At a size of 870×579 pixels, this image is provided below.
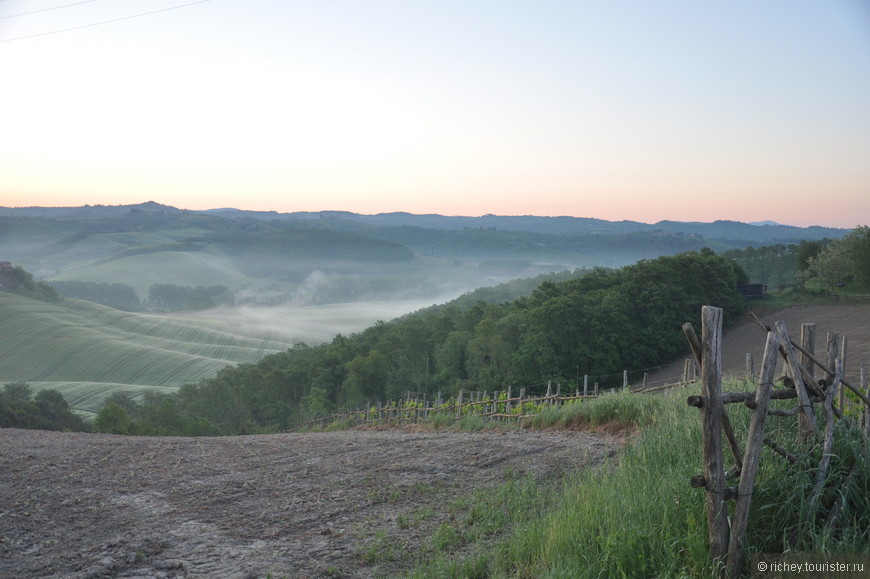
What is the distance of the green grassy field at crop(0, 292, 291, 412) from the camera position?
77.9 m

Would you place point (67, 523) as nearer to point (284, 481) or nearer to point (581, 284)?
point (284, 481)

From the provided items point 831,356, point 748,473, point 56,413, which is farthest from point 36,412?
point 748,473

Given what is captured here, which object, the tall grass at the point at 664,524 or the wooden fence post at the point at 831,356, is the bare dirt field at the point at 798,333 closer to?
the wooden fence post at the point at 831,356

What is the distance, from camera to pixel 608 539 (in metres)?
4.90

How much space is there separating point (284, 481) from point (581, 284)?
49461mm

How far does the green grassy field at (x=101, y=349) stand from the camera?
256ft

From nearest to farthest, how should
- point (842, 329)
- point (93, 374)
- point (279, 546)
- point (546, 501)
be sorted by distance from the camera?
point (279, 546) → point (546, 501) → point (842, 329) → point (93, 374)

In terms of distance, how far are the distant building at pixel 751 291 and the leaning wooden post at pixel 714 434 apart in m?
64.6

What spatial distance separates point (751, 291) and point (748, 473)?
6580 centimetres

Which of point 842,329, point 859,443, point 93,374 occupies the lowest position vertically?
point 93,374

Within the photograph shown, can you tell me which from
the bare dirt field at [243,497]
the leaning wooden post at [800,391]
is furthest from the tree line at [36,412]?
the leaning wooden post at [800,391]

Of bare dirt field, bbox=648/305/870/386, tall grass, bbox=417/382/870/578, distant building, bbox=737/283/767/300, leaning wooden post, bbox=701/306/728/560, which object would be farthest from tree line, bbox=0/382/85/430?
distant building, bbox=737/283/767/300

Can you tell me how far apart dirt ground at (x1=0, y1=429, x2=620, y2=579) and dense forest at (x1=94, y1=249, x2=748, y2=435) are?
2986cm

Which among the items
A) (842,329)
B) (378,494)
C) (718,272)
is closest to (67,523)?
(378,494)
